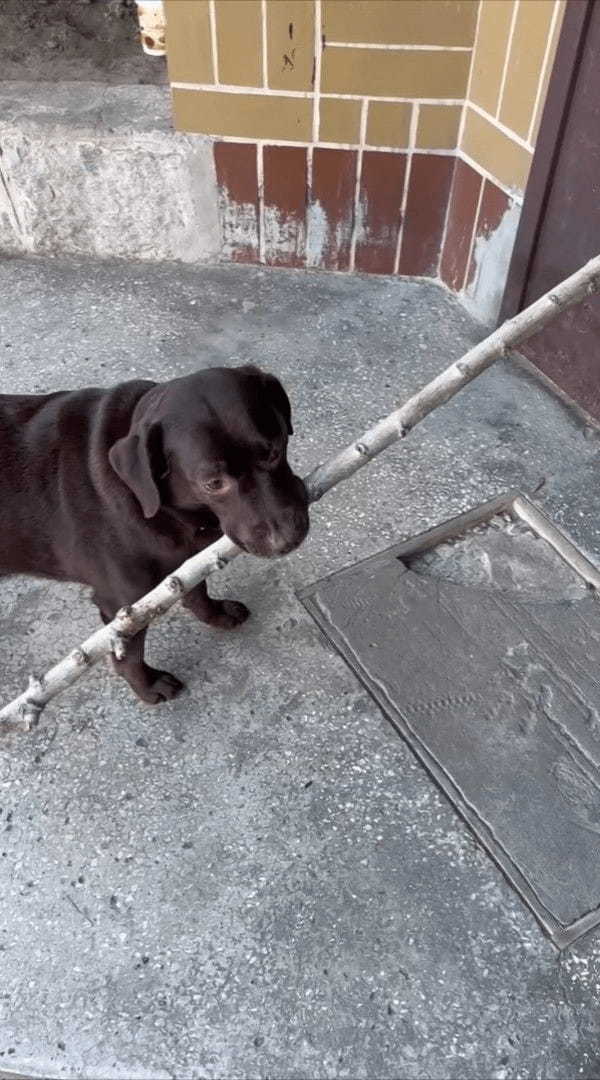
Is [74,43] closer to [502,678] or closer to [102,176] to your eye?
[102,176]

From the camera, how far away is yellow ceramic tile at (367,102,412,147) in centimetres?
309

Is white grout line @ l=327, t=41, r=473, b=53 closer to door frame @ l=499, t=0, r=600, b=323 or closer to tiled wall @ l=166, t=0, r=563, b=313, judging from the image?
tiled wall @ l=166, t=0, r=563, b=313

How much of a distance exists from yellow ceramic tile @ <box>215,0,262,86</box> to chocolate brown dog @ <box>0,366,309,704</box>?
1789 mm

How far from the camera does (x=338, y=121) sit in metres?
3.15

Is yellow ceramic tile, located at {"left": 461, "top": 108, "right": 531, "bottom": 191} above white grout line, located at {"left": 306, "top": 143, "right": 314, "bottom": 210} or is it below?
above

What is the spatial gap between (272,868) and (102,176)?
2.87 meters

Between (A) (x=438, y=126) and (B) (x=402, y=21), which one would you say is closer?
(B) (x=402, y=21)

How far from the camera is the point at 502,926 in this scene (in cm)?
175

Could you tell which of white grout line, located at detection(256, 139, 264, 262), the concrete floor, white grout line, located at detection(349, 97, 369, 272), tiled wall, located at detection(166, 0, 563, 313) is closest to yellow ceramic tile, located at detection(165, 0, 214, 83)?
tiled wall, located at detection(166, 0, 563, 313)

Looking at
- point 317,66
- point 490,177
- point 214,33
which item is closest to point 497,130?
point 490,177

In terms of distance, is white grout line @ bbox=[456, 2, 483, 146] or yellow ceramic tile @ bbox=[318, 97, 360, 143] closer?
white grout line @ bbox=[456, 2, 483, 146]

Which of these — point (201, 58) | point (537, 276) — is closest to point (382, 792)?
point (537, 276)

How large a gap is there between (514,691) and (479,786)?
296 mm

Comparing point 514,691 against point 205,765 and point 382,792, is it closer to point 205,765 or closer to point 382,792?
point 382,792
